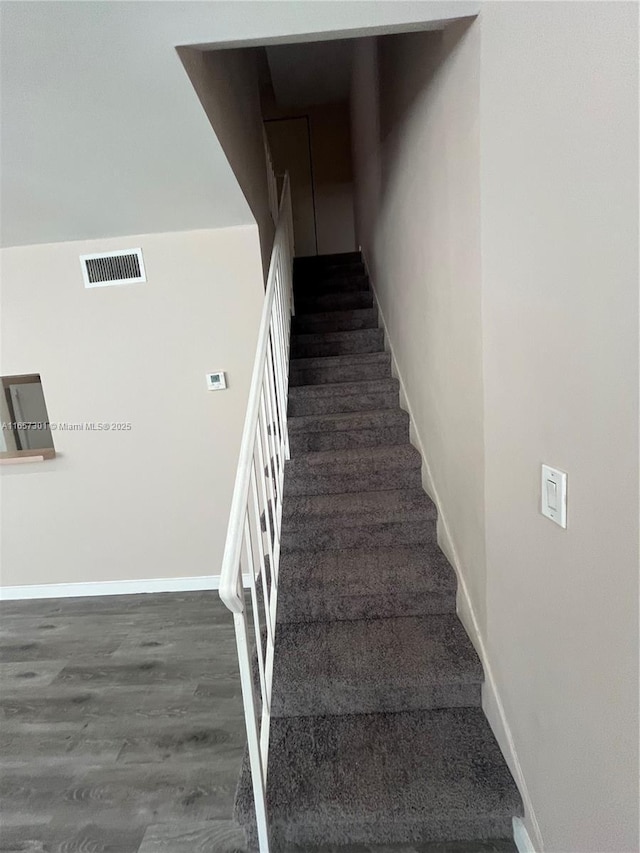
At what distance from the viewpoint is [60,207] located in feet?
7.50

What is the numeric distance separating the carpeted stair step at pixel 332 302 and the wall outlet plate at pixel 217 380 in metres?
1.42

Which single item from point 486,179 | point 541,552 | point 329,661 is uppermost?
point 486,179

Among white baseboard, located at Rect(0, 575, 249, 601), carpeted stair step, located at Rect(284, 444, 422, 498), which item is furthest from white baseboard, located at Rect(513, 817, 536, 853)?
white baseboard, located at Rect(0, 575, 249, 601)

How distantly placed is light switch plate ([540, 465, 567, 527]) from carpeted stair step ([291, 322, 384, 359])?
253 cm

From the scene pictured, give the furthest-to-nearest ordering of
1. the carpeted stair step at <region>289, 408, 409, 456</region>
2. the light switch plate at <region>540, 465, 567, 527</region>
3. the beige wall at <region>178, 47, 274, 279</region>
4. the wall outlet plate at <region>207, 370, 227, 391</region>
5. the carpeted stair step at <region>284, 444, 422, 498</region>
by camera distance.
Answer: the wall outlet plate at <region>207, 370, 227, 391</region> → the carpeted stair step at <region>289, 408, 409, 456</region> → the carpeted stair step at <region>284, 444, 422, 498</region> → the beige wall at <region>178, 47, 274, 279</region> → the light switch plate at <region>540, 465, 567, 527</region>

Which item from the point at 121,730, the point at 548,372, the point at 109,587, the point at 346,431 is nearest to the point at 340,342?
the point at 346,431

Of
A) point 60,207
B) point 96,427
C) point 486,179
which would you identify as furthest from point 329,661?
point 60,207

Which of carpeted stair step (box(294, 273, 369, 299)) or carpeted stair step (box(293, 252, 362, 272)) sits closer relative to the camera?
carpeted stair step (box(294, 273, 369, 299))

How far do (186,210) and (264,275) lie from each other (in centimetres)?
58

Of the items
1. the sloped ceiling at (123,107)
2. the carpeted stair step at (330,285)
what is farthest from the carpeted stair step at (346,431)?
the carpeted stair step at (330,285)

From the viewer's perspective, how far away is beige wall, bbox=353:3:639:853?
76 centimetres

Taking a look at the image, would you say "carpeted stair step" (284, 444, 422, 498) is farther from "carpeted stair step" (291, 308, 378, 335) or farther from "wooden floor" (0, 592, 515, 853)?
"carpeted stair step" (291, 308, 378, 335)

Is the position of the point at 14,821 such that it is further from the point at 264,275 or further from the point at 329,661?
the point at 264,275

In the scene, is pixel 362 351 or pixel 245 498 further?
pixel 362 351
